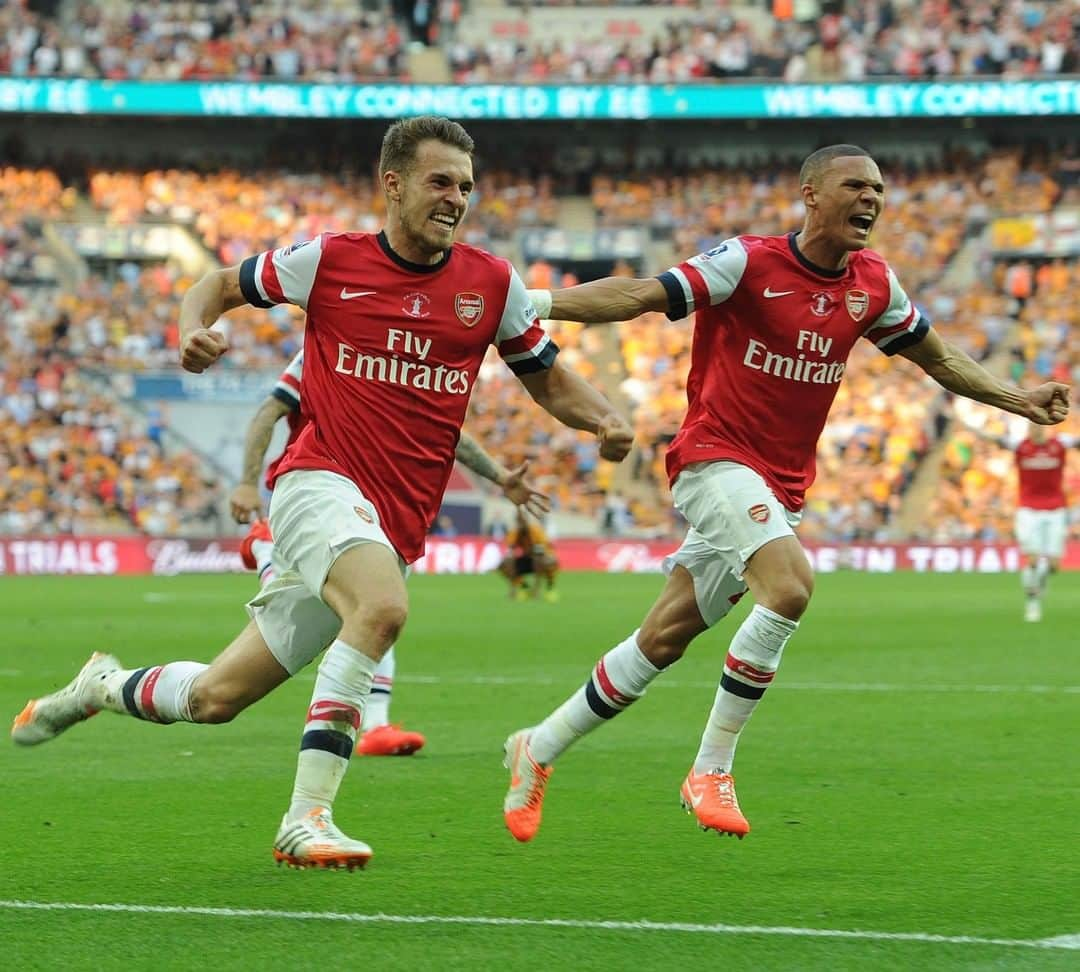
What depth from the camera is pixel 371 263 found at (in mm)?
6633

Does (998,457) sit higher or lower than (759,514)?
lower

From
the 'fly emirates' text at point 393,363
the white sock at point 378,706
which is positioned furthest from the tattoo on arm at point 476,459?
the 'fly emirates' text at point 393,363

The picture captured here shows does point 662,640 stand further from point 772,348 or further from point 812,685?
point 812,685

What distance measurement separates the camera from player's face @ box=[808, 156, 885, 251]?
24.8ft

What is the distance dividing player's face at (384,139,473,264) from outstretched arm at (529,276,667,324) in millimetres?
598

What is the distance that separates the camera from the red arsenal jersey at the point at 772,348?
7641 mm

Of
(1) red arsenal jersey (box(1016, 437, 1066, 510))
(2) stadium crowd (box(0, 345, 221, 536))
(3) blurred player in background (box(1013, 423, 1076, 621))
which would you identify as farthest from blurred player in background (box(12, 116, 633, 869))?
(2) stadium crowd (box(0, 345, 221, 536))

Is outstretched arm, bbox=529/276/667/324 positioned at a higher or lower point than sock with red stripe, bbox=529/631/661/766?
higher

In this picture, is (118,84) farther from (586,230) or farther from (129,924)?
(129,924)

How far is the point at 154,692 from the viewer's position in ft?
22.3

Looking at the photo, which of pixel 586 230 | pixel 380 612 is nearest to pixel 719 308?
pixel 380 612

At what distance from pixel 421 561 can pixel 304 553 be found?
29.3 metres

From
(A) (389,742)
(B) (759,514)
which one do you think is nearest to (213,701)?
(B) (759,514)

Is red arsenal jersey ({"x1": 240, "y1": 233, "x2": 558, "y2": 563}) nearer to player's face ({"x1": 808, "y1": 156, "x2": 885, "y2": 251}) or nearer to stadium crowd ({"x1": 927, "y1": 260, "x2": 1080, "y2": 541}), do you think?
player's face ({"x1": 808, "y1": 156, "x2": 885, "y2": 251})
